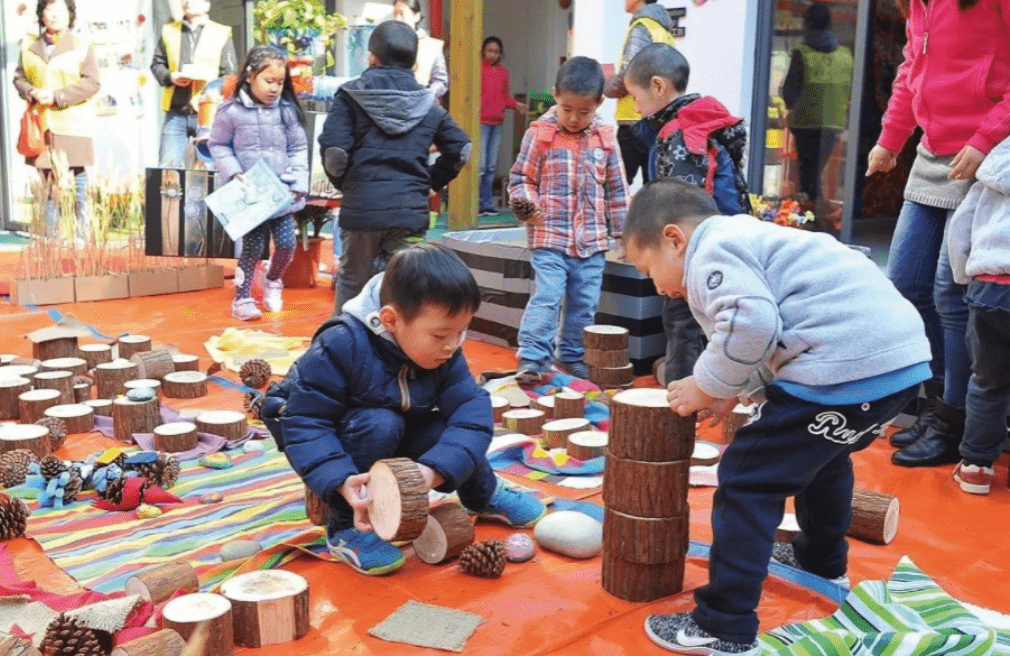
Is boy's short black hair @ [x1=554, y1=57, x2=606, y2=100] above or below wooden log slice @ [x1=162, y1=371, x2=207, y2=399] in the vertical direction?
above

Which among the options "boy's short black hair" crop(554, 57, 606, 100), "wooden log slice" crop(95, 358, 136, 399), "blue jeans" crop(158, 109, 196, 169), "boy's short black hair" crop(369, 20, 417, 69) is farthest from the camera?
"blue jeans" crop(158, 109, 196, 169)

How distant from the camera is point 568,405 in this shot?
3.93 meters

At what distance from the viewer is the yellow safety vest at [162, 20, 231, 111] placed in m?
8.05

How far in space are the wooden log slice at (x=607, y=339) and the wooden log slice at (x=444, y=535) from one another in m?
1.95

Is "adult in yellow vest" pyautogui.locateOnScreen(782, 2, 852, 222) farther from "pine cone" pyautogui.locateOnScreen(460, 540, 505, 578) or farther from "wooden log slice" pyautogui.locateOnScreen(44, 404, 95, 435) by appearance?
"pine cone" pyautogui.locateOnScreen(460, 540, 505, 578)

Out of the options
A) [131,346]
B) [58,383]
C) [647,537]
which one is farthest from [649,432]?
[131,346]

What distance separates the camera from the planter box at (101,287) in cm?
627

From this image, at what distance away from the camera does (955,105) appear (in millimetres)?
3529

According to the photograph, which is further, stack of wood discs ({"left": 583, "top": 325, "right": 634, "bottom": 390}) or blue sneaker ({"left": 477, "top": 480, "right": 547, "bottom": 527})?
stack of wood discs ({"left": 583, "top": 325, "right": 634, "bottom": 390})

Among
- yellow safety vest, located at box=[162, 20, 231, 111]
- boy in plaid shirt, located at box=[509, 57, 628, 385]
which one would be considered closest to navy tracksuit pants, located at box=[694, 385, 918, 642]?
boy in plaid shirt, located at box=[509, 57, 628, 385]

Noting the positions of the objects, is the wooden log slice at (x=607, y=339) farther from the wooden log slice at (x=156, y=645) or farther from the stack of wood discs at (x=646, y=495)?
the wooden log slice at (x=156, y=645)

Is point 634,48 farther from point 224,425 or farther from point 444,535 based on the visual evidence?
point 444,535

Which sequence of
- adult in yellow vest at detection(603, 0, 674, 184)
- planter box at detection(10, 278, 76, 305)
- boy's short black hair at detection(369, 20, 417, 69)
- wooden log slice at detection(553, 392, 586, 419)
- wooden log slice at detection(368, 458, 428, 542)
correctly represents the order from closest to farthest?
wooden log slice at detection(368, 458, 428, 542), wooden log slice at detection(553, 392, 586, 419), boy's short black hair at detection(369, 20, 417, 69), adult in yellow vest at detection(603, 0, 674, 184), planter box at detection(10, 278, 76, 305)

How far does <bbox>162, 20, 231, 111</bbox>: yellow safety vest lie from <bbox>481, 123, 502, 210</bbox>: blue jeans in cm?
282
